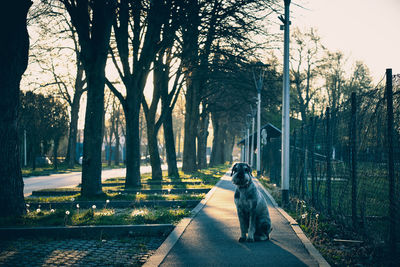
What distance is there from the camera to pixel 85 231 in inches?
277

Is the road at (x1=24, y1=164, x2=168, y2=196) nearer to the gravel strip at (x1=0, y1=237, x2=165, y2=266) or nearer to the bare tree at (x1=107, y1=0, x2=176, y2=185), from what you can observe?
the bare tree at (x1=107, y1=0, x2=176, y2=185)

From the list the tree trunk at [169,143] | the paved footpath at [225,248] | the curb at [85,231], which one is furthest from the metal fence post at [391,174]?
the tree trunk at [169,143]

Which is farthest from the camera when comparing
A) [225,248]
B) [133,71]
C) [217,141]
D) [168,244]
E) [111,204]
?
[217,141]

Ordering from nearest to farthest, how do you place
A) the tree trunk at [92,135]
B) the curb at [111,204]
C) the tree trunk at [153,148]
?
Result: 1. the curb at [111,204]
2. the tree trunk at [92,135]
3. the tree trunk at [153,148]

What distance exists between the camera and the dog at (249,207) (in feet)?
20.0

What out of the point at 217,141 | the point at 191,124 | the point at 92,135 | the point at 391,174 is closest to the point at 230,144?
the point at 217,141

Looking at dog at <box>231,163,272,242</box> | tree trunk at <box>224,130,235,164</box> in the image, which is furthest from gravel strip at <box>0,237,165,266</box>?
tree trunk at <box>224,130,235,164</box>

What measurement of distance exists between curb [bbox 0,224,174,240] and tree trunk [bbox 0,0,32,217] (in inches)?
57.1

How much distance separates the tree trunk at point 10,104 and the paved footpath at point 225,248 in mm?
3762

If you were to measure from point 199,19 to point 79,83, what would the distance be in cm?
2530

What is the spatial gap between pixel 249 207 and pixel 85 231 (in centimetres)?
316

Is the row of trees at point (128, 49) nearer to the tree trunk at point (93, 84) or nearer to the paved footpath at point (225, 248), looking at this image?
the tree trunk at point (93, 84)

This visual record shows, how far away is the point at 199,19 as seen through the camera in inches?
567

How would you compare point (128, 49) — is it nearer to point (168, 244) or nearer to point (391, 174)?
point (168, 244)
